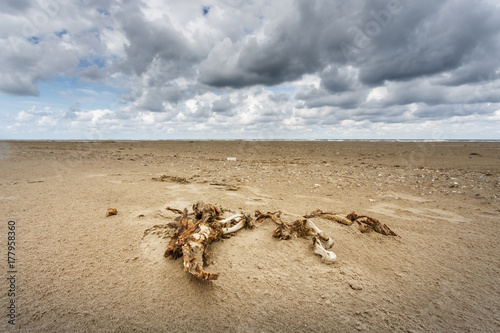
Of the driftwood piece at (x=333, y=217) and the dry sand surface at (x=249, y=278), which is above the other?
the driftwood piece at (x=333, y=217)

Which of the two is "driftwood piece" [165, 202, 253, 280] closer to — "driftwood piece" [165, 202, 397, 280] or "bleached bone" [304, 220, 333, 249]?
"driftwood piece" [165, 202, 397, 280]

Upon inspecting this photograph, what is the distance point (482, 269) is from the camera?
3.20 meters

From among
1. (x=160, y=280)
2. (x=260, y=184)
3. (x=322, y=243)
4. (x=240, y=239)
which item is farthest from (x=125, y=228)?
(x=260, y=184)

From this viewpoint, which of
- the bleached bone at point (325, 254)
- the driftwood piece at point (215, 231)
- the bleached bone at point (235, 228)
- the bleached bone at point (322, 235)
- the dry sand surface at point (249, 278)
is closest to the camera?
the dry sand surface at point (249, 278)

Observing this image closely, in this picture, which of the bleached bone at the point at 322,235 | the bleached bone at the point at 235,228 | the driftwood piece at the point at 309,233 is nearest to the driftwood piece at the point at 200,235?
the bleached bone at the point at 235,228

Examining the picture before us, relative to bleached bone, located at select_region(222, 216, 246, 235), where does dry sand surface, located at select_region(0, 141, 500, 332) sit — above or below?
below

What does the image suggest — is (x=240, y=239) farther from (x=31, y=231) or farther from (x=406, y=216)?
(x=406, y=216)

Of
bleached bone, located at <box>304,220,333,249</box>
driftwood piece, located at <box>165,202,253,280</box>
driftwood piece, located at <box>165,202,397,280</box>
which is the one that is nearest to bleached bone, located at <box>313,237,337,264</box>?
driftwood piece, located at <box>165,202,397,280</box>

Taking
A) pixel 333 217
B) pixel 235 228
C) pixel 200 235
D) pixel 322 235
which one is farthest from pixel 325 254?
pixel 200 235

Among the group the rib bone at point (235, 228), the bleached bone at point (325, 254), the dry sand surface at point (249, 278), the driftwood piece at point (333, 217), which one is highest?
the rib bone at point (235, 228)

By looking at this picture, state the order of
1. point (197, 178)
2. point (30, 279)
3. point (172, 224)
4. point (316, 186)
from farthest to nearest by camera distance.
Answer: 1. point (197, 178)
2. point (316, 186)
3. point (172, 224)
4. point (30, 279)

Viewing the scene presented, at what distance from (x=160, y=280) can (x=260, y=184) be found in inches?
243

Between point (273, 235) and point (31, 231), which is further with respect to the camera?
point (31, 231)

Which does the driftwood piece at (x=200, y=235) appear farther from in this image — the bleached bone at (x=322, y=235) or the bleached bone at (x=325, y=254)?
the bleached bone at (x=325, y=254)
